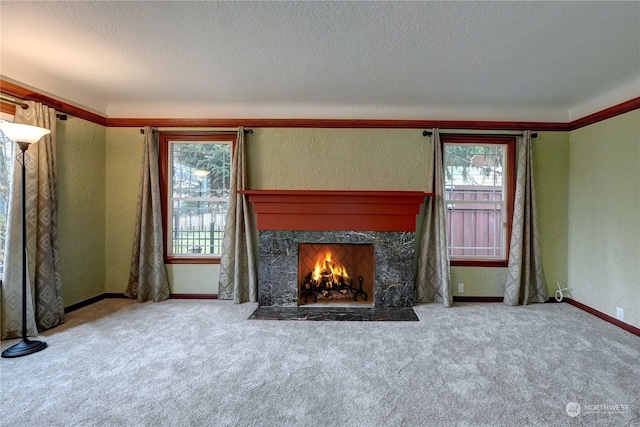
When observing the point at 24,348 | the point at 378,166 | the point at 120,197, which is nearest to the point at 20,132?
the point at 120,197

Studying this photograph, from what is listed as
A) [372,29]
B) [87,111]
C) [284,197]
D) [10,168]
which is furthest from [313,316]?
[87,111]

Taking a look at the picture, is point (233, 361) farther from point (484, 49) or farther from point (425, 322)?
point (484, 49)

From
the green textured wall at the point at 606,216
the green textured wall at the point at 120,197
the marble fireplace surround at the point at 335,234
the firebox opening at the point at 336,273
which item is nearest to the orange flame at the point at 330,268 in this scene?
the firebox opening at the point at 336,273

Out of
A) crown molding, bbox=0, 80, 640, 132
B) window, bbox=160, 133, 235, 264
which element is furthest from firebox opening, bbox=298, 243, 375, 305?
crown molding, bbox=0, 80, 640, 132

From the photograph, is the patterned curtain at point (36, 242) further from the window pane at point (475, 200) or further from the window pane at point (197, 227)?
the window pane at point (475, 200)

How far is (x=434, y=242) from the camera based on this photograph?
363 cm

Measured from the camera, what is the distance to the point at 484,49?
2277mm

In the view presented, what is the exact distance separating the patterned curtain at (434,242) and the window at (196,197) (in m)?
2.62

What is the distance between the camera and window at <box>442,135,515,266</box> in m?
3.81

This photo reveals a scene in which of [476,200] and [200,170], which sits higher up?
[200,170]

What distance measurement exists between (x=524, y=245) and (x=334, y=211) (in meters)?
2.41

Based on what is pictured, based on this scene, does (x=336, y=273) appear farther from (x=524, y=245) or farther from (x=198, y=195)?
(x=524, y=245)

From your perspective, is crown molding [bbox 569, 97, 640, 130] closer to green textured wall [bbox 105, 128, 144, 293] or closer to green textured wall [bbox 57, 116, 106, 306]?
green textured wall [bbox 105, 128, 144, 293]

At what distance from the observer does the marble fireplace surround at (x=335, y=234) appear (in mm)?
3439
